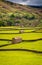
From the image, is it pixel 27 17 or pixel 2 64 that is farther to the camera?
pixel 27 17

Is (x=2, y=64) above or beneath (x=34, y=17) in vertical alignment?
above

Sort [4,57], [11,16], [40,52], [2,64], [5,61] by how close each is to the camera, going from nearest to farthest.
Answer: [2,64] < [5,61] < [4,57] < [40,52] < [11,16]

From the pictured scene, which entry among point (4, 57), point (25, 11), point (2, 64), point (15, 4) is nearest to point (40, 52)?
point (4, 57)


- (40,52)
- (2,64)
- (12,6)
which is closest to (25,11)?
(12,6)

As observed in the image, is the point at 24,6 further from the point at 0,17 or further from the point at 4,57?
the point at 4,57

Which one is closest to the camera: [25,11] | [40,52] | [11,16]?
Result: [40,52]

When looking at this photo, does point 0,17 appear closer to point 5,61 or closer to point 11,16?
point 11,16
